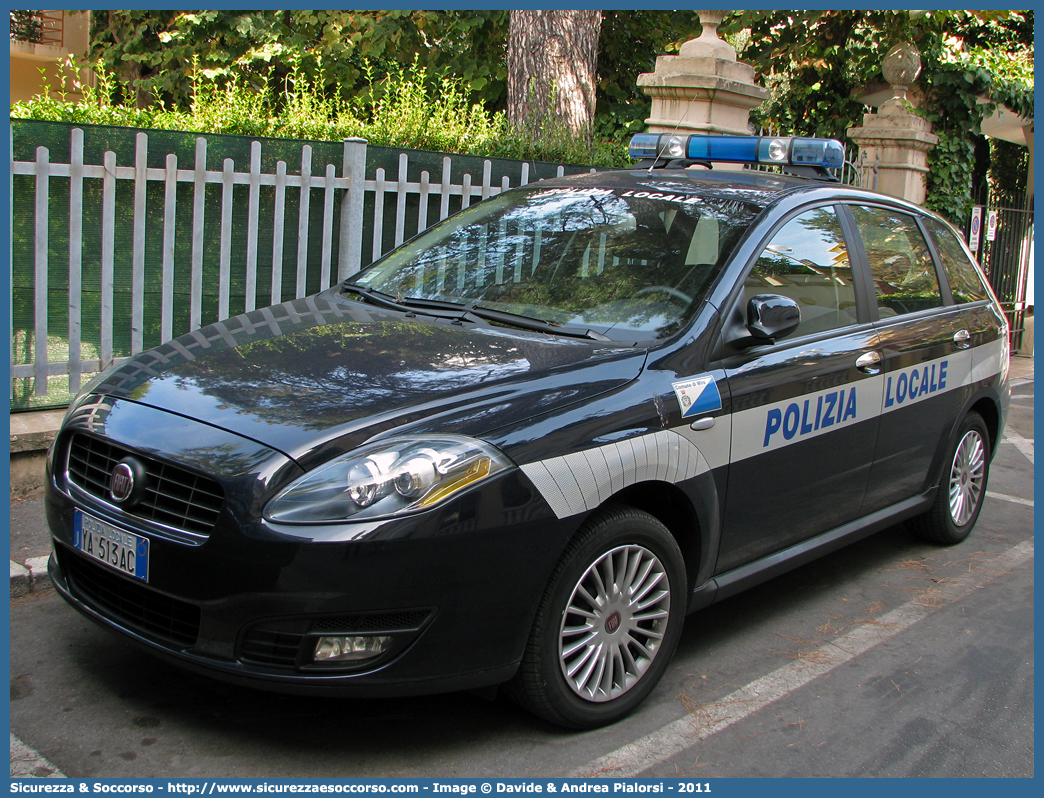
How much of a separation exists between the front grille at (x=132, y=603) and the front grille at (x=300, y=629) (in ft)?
0.63

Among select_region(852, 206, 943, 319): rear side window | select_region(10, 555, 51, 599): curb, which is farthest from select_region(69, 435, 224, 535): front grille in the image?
select_region(852, 206, 943, 319): rear side window

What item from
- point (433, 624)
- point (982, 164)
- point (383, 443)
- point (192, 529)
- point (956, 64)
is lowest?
point (433, 624)

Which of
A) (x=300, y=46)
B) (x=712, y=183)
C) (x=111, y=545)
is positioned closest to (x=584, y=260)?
(x=712, y=183)

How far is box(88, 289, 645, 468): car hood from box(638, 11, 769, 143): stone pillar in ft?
18.7

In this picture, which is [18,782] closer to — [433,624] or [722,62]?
[433,624]

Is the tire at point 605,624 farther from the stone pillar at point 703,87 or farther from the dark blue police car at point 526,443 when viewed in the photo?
the stone pillar at point 703,87

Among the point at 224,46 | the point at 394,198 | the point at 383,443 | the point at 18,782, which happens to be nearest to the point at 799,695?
the point at 383,443

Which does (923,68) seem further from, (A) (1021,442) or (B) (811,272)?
(B) (811,272)

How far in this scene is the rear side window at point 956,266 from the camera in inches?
205

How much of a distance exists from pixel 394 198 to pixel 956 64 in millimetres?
8908

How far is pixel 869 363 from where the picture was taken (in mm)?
4297

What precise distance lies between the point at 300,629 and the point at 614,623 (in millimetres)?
1015

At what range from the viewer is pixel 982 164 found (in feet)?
46.3

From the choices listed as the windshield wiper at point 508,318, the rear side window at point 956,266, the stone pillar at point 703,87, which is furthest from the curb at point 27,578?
the stone pillar at point 703,87
